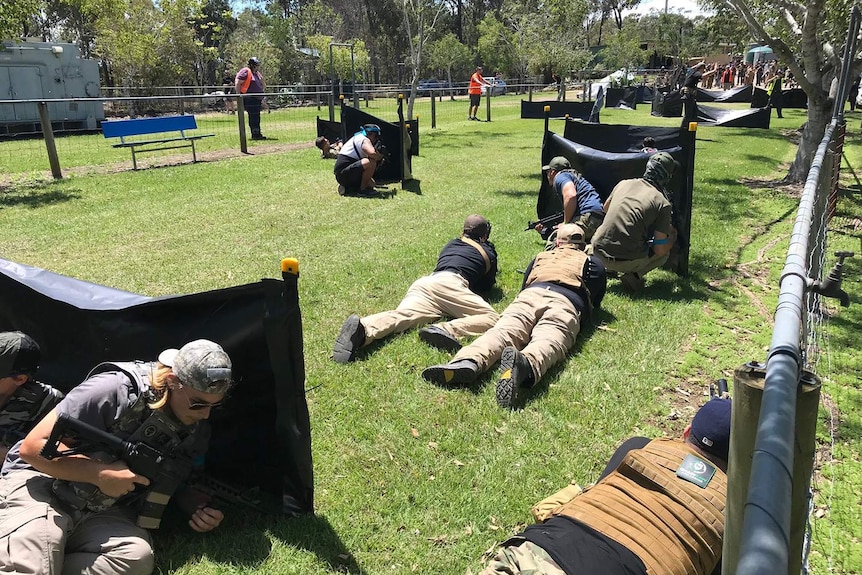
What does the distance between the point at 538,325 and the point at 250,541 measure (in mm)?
2504

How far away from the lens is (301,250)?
7.15 m

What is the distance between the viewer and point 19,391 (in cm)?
280

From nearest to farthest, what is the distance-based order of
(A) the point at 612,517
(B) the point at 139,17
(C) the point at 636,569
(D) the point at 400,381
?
(C) the point at 636,569 → (A) the point at 612,517 → (D) the point at 400,381 → (B) the point at 139,17

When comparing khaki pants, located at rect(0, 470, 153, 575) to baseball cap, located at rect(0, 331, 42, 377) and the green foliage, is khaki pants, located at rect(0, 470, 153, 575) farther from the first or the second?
the green foliage

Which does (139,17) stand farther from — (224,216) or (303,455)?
(303,455)

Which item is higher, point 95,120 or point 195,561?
point 95,120

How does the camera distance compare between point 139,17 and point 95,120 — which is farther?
point 139,17

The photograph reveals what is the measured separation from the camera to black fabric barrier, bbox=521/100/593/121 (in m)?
18.1

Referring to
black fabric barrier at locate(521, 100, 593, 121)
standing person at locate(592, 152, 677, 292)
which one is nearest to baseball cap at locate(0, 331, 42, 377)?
standing person at locate(592, 152, 677, 292)

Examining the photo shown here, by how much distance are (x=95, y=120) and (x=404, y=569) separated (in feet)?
67.6

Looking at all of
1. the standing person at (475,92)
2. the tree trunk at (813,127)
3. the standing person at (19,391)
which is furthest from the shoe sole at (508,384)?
the standing person at (475,92)

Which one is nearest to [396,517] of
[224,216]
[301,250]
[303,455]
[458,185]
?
[303,455]

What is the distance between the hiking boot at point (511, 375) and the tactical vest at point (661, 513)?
1474 millimetres

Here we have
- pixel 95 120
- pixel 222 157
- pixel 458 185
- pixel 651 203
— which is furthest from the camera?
pixel 95 120
